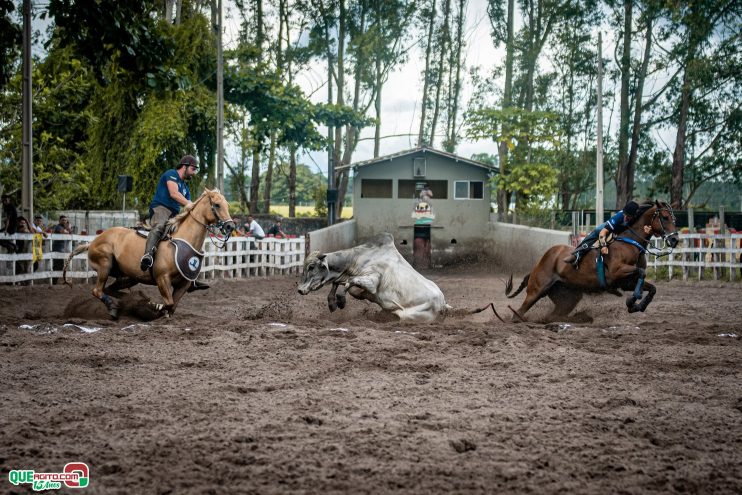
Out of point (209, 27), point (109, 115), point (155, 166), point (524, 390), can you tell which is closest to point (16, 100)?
point (109, 115)

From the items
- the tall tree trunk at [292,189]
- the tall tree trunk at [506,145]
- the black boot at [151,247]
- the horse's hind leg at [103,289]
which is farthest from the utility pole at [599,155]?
the tall tree trunk at [292,189]

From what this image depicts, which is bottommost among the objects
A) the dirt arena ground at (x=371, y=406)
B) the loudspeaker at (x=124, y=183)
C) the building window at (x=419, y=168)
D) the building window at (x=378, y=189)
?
the dirt arena ground at (x=371, y=406)

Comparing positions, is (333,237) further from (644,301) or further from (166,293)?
(644,301)

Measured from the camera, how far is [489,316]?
472 inches

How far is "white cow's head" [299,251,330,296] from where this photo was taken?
10648 millimetres

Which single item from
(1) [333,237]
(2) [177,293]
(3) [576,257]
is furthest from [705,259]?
(2) [177,293]

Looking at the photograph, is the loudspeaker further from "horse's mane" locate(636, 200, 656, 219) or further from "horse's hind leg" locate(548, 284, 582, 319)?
"horse's mane" locate(636, 200, 656, 219)

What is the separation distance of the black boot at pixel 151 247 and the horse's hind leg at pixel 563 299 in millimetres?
5846

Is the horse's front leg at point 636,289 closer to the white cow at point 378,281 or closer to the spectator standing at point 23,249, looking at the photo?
the white cow at point 378,281

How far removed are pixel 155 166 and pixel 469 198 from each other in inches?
600

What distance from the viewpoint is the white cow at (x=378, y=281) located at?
1043 cm

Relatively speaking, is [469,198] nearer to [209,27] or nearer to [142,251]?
[209,27]

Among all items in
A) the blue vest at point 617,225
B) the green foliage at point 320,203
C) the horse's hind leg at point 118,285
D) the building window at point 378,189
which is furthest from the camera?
the green foliage at point 320,203

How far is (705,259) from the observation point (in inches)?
803
